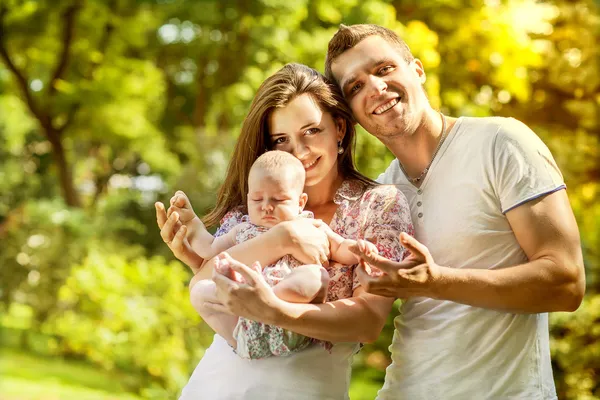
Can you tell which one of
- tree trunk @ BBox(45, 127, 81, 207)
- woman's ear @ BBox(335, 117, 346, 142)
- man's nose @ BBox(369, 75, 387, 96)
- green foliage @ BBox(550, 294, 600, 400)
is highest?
man's nose @ BBox(369, 75, 387, 96)

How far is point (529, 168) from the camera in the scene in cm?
199

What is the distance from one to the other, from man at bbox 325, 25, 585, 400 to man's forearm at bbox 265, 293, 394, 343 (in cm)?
13

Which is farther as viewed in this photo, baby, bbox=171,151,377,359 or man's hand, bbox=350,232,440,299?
baby, bbox=171,151,377,359

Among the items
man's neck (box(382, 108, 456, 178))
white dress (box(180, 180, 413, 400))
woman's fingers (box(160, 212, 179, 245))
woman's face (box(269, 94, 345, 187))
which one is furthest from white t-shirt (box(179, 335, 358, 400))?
man's neck (box(382, 108, 456, 178))

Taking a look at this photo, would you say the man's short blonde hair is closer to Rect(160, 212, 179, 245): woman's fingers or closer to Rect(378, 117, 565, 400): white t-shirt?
Rect(378, 117, 565, 400): white t-shirt

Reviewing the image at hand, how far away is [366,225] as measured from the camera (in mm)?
2010

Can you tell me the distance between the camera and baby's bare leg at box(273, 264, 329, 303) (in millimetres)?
1824

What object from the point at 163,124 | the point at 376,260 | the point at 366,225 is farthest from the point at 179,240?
the point at 163,124

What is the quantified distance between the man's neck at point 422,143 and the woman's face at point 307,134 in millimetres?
238

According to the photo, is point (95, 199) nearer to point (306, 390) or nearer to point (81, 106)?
point (81, 106)

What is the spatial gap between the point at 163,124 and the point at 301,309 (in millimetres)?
13231

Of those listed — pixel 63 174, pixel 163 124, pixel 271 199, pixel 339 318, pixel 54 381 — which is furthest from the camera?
pixel 163 124

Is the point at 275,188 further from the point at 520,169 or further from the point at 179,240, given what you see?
the point at 520,169

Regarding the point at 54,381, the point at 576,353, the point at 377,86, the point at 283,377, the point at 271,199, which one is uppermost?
the point at 377,86
